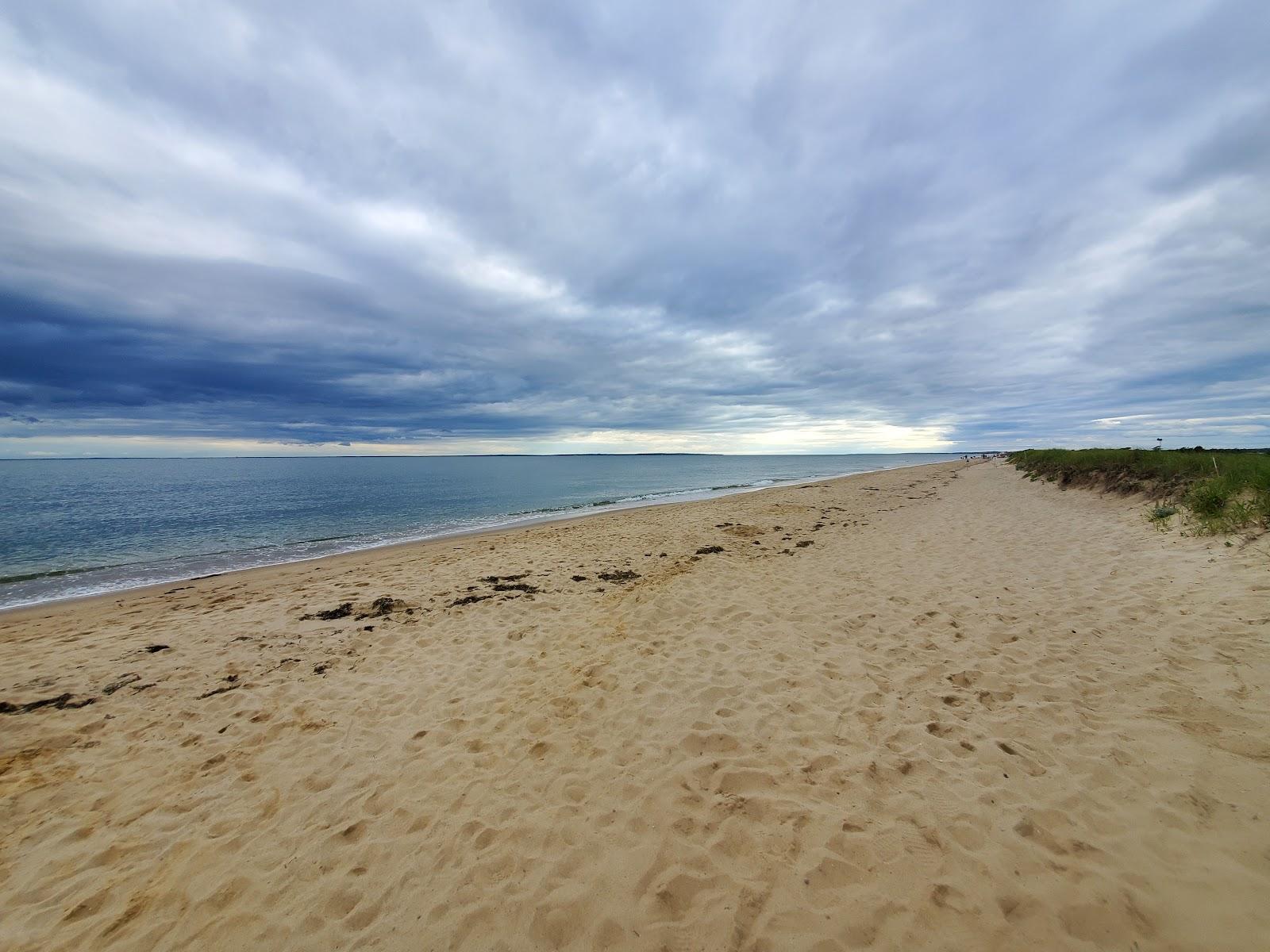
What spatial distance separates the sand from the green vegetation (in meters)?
1.78

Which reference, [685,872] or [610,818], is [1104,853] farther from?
[610,818]

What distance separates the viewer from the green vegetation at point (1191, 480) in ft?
31.6

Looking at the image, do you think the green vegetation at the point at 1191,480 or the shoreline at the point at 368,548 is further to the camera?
the shoreline at the point at 368,548

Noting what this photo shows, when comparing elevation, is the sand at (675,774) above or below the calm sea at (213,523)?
above

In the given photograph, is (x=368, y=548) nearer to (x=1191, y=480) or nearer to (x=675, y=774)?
(x=675, y=774)

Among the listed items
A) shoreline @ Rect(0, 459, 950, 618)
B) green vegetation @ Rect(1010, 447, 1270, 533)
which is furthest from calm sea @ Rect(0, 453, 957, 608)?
green vegetation @ Rect(1010, 447, 1270, 533)

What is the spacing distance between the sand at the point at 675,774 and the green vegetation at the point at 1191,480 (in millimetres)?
1782

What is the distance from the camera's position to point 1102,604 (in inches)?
290

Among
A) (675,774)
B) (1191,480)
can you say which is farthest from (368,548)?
(1191,480)

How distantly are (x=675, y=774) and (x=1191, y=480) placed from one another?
20.4 meters

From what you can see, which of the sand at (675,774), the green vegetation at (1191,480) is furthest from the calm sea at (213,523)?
the green vegetation at (1191,480)

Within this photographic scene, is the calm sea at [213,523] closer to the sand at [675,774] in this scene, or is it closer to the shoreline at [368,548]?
the shoreline at [368,548]

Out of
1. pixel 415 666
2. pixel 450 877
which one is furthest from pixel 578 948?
pixel 415 666

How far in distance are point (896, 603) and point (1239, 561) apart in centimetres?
580
